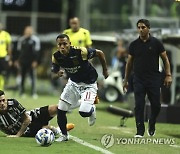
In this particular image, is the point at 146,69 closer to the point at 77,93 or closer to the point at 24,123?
the point at 77,93

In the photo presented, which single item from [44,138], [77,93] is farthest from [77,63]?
[44,138]

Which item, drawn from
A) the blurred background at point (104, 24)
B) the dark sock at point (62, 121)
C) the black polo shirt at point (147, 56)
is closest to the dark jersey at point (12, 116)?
the dark sock at point (62, 121)

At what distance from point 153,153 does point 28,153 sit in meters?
1.89

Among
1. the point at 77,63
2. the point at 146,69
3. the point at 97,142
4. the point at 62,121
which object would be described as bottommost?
the point at 97,142

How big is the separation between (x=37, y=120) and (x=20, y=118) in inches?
18.9

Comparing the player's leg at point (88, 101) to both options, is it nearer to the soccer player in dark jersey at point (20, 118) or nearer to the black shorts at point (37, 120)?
the soccer player in dark jersey at point (20, 118)

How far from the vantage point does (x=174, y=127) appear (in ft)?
53.3

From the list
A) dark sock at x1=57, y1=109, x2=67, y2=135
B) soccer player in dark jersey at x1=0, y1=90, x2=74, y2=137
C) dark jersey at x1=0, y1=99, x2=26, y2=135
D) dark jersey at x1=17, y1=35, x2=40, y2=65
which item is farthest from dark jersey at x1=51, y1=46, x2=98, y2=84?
dark jersey at x1=17, y1=35, x2=40, y2=65

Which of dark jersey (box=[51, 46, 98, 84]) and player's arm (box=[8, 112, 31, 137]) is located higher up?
dark jersey (box=[51, 46, 98, 84])

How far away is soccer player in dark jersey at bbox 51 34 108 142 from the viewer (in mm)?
12609

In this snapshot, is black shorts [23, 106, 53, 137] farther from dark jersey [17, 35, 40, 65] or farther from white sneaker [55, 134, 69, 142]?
dark jersey [17, 35, 40, 65]

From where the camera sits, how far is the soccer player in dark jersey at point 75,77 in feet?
41.4

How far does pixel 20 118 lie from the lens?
41.9ft

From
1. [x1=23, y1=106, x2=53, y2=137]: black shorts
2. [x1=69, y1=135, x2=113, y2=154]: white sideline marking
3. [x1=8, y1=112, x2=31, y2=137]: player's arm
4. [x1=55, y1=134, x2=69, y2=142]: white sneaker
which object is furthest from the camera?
[x1=23, y1=106, x2=53, y2=137]: black shorts
